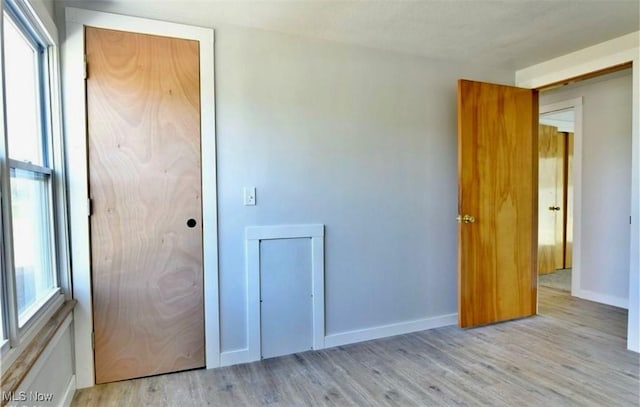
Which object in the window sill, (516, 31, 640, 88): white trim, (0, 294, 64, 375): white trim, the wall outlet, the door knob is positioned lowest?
the window sill

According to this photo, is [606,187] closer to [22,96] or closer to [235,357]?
[235,357]

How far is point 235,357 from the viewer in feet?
8.41

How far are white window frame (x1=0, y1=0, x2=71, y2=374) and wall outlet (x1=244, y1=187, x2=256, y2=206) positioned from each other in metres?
1.05

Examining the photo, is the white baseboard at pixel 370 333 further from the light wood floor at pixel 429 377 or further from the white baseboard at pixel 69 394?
the white baseboard at pixel 69 394

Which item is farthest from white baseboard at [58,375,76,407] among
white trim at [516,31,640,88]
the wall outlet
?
white trim at [516,31,640,88]

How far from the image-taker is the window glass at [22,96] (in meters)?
1.60

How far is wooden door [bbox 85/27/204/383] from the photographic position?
2.27m

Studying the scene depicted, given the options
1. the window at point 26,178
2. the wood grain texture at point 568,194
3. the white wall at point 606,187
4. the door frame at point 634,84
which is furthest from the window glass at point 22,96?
the wood grain texture at point 568,194

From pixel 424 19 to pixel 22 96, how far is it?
231cm

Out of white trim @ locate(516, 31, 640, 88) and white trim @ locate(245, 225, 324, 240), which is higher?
white trim @ locate(516, 31, 640, 88)

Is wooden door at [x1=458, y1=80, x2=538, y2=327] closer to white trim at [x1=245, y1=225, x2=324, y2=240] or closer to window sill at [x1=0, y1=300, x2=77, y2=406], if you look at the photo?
white trim at [x1=245, y1=225, x2=324, y2=240]

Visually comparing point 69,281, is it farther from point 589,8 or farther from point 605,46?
point 605,46

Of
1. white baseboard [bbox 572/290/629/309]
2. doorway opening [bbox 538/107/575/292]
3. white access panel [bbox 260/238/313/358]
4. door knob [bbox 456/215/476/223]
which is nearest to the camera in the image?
white access panel [bbox 260/238/313/358]

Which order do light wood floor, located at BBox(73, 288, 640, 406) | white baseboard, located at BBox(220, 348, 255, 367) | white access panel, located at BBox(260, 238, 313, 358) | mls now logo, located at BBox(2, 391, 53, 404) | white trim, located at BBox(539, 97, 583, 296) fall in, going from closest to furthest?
1. mls now logo, located at BBox(2, 391, 53, 404)
2. light wood floor, located at BBox(73, 288, 640, 406)
3. white baseboard, located at BBox(220, 348, 255, 367)
4. white access panel, located at BBox(260, 238, 313, 358)
5. white trim, located at BBox(539, 97, 583, 296)
